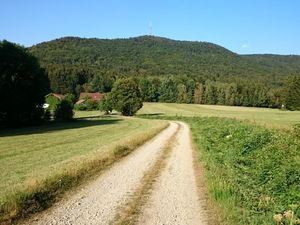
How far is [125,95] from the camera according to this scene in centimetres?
9469

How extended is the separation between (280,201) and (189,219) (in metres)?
2.79

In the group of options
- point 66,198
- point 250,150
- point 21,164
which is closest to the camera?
point 66,198

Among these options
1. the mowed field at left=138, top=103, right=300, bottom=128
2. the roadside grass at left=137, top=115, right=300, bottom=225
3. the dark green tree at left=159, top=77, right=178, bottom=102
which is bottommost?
the mowed field at left=138, top=103, right=300, bottom=128

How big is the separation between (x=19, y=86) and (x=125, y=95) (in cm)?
3899

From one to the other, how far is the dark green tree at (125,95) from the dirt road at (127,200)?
248 ft

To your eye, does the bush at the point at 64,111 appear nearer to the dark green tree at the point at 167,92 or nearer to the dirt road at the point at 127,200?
the dirt road at the point at 127,200

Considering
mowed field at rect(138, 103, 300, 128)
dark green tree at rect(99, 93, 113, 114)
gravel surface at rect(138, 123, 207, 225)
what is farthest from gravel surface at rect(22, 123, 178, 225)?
dark green tree at rect(99, 93, 113, 114)

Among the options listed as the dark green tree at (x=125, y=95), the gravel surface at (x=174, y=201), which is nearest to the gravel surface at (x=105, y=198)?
the gravel surface at (x=174, y=201)

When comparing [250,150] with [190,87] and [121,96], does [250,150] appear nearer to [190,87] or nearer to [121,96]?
[121,96]

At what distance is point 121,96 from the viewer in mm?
94625

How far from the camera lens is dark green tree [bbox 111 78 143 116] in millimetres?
94625

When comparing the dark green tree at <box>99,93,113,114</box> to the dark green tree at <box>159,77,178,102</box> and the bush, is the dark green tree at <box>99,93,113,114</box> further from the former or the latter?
the dark green tree at <box>159,77,178,102</box>

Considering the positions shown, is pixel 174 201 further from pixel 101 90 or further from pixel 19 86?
pixel 101 90

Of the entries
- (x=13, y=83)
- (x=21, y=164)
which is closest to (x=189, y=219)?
(x=21, y=164)
